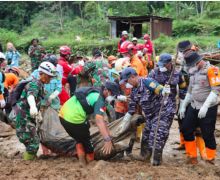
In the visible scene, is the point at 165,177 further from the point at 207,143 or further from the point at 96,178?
the point at 207,143

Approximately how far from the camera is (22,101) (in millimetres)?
5480

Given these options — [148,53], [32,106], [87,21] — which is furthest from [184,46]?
[87,21]

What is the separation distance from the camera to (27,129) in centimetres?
557

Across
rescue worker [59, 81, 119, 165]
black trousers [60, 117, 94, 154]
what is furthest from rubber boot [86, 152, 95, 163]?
black trousers [60, 117, 94, 154]

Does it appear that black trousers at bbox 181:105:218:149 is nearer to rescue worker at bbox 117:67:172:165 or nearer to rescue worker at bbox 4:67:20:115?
rescue worker at bbox 117:67:172:165

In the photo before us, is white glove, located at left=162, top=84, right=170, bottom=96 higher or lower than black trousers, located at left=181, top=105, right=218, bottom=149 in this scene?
higher

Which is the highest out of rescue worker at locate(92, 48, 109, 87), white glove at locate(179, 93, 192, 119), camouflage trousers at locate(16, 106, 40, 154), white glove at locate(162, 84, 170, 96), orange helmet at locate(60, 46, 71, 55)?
orange helmet at locate(60, 46, 71, 55)

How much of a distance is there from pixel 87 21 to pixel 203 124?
88.6ft

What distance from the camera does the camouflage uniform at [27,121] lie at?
541 cm

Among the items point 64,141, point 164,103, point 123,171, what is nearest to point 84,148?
point 64,141

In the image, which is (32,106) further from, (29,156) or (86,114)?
(29,156)

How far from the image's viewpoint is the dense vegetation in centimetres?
2212

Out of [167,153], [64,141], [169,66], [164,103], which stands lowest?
[167,153]

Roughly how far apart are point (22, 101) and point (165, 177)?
2.31 metres
